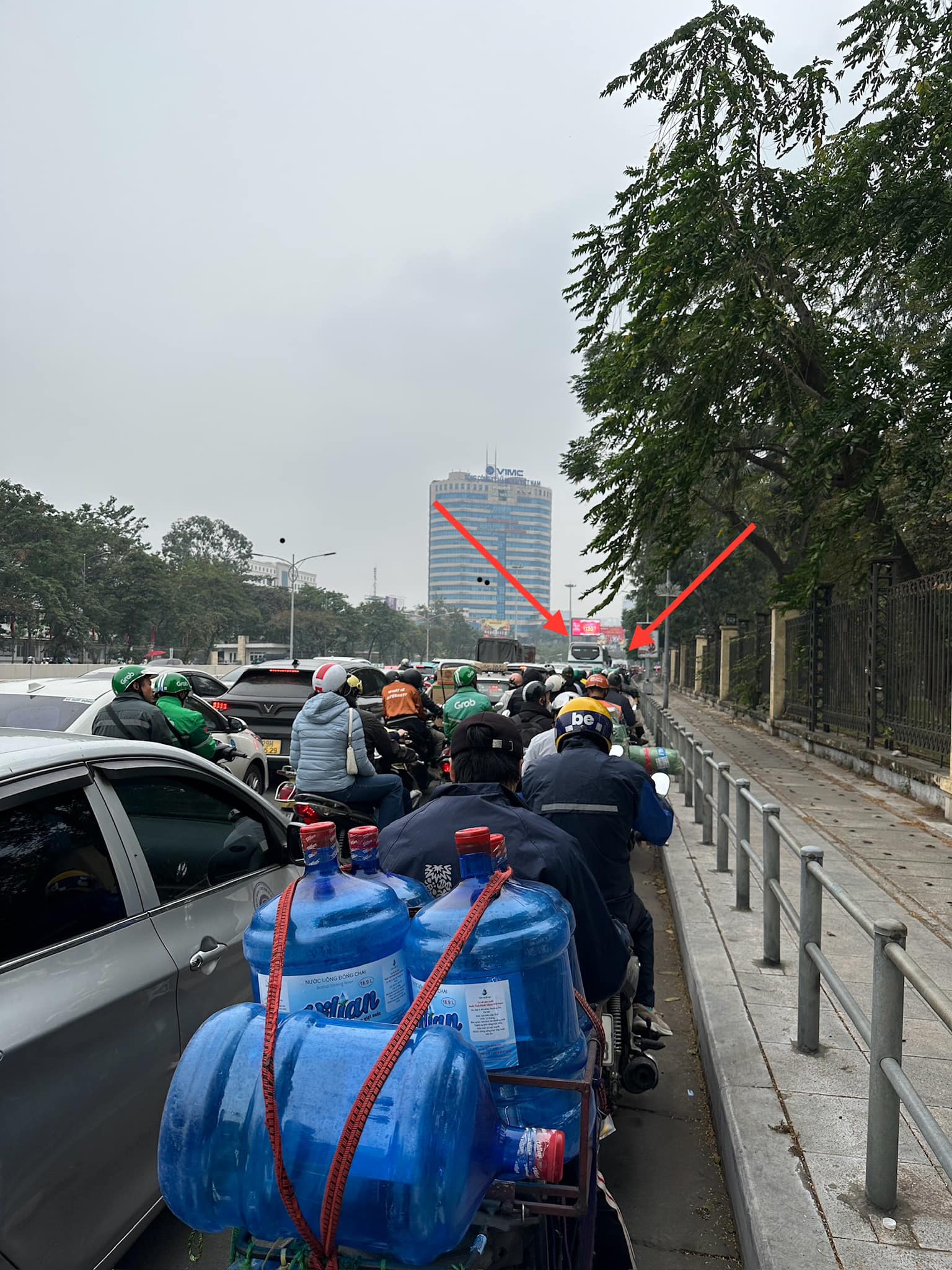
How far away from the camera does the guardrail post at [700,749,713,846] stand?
357 inches

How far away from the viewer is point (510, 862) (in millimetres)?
2660

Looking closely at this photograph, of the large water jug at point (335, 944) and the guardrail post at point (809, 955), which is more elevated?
the large water jug at point (335, 944)

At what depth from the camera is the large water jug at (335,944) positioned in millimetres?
1927

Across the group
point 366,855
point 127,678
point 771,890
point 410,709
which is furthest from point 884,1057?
point 410,709

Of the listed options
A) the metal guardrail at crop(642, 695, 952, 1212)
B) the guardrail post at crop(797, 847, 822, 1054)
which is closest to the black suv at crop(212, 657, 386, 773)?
the metal guardrail at crop(642, 695, 952, 1212)

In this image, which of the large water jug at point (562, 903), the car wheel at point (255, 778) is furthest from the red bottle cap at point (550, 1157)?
the car wheel at point (255, 778)

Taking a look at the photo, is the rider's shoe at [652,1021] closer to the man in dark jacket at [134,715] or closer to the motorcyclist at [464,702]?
the man in dark jacket at [134,715]

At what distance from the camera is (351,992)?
1.94m

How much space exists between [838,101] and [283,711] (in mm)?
12790

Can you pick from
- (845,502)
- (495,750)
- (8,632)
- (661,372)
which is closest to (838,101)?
(661,372)

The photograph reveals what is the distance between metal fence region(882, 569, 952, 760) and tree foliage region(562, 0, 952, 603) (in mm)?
1368

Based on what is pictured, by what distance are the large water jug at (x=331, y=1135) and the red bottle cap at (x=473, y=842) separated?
1.42 feet

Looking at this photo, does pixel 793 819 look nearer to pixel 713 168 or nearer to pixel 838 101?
pixel 713 168

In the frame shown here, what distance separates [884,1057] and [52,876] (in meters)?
2.37
